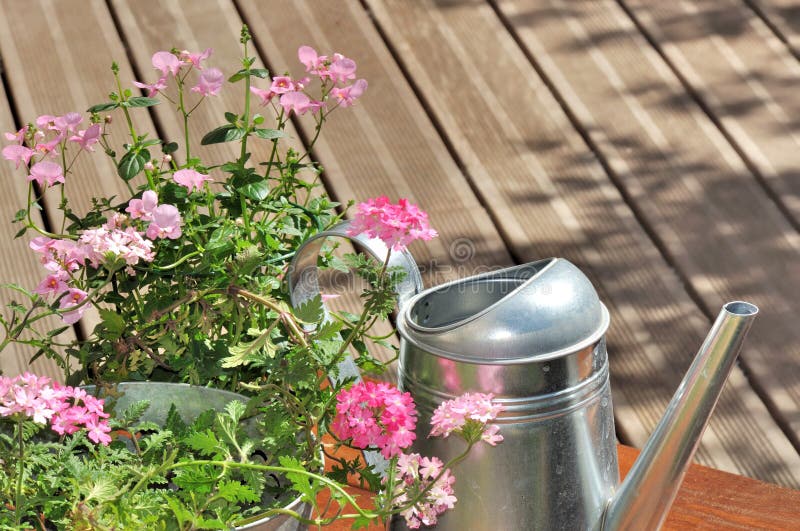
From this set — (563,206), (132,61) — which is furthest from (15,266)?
(563,206)

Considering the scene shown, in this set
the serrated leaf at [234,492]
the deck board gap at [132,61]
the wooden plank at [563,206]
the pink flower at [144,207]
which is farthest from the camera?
the deck board gap at [132,61]

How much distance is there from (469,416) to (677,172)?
1.28 meters

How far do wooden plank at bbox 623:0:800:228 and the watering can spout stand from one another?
1.12 metres

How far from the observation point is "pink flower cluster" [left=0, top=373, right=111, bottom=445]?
72 cm

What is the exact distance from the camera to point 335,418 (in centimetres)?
80

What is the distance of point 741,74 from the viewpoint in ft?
6.90

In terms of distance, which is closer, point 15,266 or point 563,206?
point 15,266

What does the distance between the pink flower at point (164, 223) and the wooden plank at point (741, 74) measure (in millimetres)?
1295

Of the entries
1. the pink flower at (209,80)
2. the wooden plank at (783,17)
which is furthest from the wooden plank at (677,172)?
the pink flower at (209,80)

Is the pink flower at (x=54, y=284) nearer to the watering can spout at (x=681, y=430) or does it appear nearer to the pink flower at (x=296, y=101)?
the pink flower at (x=296, y=101)

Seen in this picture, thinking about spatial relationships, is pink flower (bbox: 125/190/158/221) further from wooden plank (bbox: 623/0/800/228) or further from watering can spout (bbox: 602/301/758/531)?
wooden plank (bbox: 623/0/800/228)

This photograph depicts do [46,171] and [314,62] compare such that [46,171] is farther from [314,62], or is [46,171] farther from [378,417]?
[378,417]

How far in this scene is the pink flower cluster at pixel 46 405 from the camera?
0.72m

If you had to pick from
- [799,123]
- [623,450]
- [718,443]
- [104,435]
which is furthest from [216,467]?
[799,123]
